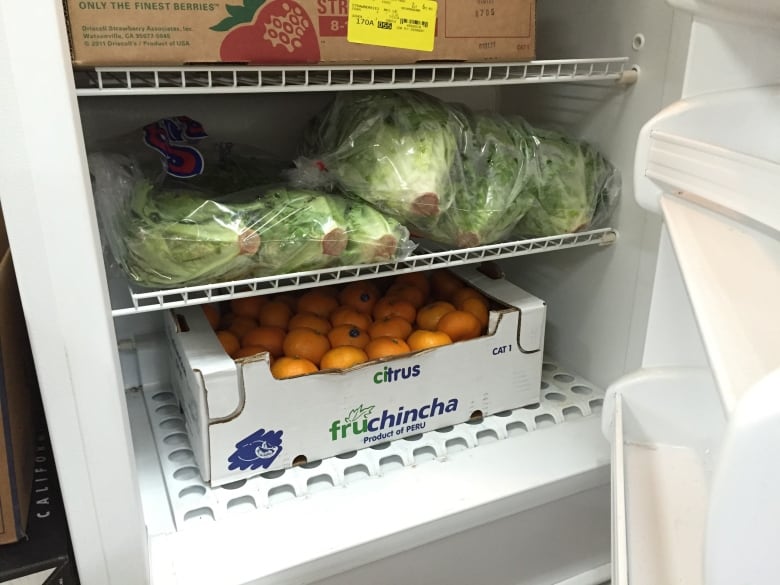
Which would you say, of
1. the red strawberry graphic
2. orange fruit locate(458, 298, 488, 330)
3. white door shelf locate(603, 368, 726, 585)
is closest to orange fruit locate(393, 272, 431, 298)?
orange fruit locate(458, 298, 488, 330)

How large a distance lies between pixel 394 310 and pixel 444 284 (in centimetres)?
13

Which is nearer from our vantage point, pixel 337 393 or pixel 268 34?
pixel 268 34

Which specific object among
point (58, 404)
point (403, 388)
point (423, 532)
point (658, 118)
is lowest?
point (423, 532)

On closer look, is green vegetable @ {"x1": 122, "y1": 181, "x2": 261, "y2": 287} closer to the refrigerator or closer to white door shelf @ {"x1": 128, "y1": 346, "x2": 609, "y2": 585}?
the refrigerator

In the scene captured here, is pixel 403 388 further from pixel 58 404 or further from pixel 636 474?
pixel 58 404

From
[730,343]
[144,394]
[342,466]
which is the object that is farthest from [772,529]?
[144,394]

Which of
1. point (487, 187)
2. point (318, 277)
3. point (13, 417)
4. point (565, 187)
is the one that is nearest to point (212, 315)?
point (318, 277)

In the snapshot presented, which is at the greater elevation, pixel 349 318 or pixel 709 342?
pixel 709 342

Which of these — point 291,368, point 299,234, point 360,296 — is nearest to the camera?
point 299,234

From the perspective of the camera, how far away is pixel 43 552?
732mm

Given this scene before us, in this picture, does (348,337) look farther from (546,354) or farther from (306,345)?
(546,354)

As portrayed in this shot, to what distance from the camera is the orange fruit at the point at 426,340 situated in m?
1.03

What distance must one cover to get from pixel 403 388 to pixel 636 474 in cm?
37

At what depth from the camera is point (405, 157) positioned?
3.00 ft
